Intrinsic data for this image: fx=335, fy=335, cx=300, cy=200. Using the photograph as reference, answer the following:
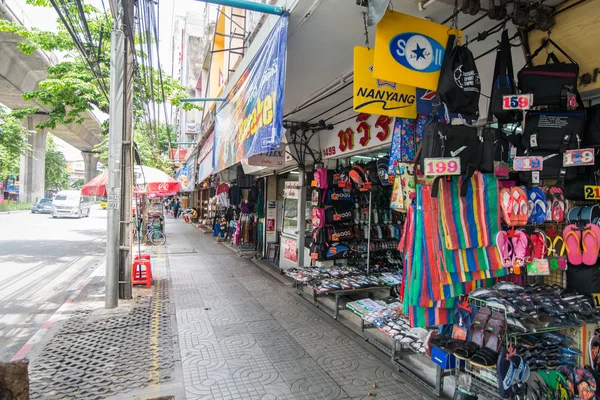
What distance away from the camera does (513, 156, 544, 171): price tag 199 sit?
9.54 ft

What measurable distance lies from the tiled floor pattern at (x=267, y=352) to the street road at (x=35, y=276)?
2.29 metres

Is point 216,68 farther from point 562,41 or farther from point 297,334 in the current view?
point 562,41

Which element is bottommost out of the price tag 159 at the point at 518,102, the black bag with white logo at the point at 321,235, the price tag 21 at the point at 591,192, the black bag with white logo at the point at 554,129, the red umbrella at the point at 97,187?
the black bag with white logo at the point at 321,235

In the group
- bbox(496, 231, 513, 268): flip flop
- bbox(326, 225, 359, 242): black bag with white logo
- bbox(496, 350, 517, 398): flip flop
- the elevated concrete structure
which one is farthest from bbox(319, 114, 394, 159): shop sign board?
the elevated concrete structure

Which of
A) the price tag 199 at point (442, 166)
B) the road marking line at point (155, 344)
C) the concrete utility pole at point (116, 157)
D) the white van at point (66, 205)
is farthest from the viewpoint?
the white van at point (66, 205)

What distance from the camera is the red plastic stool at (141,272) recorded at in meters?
7.64

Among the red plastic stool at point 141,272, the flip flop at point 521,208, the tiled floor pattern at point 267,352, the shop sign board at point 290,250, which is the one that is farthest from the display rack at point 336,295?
the red plastic stool at point 141,272

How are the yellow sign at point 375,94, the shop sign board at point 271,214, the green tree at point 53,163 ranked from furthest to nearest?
the green tree at point 53,163 → the shop sign board at point 271,214 → the yellow sign at point 375,94

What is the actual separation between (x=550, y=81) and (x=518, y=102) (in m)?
0.31

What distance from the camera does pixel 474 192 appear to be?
3.09 metres

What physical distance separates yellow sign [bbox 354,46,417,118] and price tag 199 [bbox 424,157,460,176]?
0.82 m

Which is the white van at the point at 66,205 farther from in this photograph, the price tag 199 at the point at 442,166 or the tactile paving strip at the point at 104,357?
the price tag 199 at the point at 442,166

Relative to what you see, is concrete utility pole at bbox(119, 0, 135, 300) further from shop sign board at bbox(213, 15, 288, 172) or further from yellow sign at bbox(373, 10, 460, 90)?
yellow sign at bbox(373, 10, 460, 90)

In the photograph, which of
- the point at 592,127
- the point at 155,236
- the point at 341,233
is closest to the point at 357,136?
the point at 341,233
